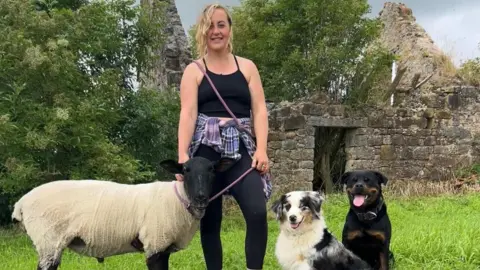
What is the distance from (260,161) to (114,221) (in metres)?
1.14

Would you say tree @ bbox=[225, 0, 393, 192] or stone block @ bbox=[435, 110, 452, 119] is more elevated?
tree @ bbox=[225, 0, 393, 192]

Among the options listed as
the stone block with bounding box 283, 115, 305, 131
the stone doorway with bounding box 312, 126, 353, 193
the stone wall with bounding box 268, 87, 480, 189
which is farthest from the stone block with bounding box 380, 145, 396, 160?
the stone block with bounding box 283, 115, 305, 131

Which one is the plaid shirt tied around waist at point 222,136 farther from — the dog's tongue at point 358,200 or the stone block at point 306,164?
the stone block at point 306,164

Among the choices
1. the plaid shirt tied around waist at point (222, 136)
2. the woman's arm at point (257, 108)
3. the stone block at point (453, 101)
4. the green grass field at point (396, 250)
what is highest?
the stone block at point (453, 101)

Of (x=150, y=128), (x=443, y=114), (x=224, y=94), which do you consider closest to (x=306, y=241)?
(x=224, y=94)

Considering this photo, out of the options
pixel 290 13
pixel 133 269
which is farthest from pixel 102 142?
pixel 290 13

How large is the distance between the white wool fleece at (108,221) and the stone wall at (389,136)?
307 inches

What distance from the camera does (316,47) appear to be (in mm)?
13273

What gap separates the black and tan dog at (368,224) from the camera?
4.54 metres

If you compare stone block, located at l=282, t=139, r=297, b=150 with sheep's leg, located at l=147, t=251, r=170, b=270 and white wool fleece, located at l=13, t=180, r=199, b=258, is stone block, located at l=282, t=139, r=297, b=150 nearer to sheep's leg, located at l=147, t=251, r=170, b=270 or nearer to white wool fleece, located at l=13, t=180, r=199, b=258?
white wool fleece, located at l=13, t=180, r=199, b=258

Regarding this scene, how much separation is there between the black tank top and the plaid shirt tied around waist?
0.21 feet

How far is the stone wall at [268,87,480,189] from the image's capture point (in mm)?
11828

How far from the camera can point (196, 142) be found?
4047 millimetres

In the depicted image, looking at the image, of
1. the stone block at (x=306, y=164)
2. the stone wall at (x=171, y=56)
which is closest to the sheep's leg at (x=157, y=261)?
the stone block at (x=306, y=164)
